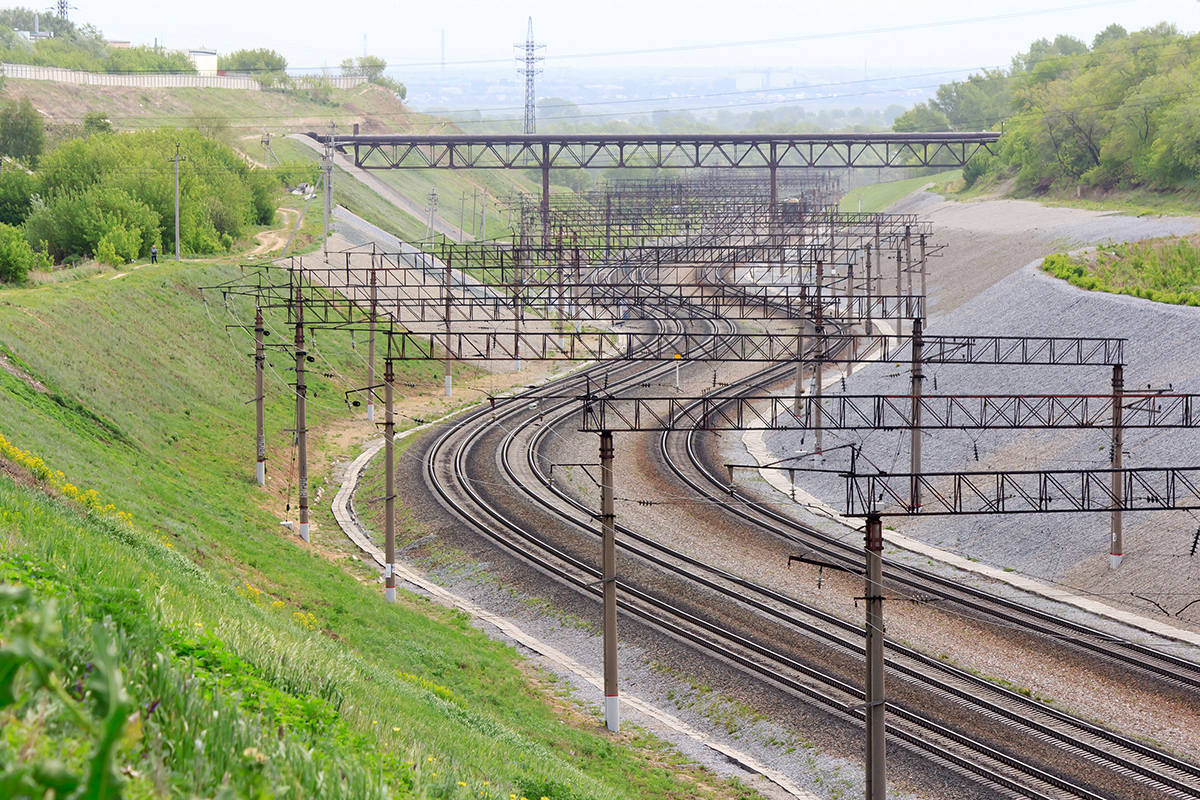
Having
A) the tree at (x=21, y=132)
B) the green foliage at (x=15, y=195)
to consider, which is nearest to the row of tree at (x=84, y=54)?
the tree at (x=21, y=132)

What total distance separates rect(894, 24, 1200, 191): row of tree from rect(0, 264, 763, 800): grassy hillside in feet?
189

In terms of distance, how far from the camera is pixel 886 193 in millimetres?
140375

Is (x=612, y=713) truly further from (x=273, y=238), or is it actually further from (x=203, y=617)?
(x=273, y=238)

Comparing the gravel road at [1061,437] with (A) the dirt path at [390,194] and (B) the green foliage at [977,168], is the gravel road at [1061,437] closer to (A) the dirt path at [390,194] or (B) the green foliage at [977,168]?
(B) the green foliage at [977,168]

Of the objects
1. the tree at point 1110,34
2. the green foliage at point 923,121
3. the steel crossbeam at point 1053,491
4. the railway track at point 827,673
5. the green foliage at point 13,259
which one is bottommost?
the railway track at point 827,673

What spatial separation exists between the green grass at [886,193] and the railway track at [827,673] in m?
101

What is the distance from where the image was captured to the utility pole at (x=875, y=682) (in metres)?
17.1

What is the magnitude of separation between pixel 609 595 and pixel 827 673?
17.7 ft

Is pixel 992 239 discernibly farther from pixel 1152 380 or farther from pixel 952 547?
pixel 952 547

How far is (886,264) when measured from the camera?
91.1 m

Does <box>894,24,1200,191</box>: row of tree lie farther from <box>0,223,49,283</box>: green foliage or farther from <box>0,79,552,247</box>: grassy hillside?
<box>0,223,49,283</box>: green foliage

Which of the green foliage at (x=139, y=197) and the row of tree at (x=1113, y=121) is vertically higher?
the row of tree at (x=1113, y=121)

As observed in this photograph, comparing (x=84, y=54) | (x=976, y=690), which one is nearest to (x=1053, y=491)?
(x=976, y=690)

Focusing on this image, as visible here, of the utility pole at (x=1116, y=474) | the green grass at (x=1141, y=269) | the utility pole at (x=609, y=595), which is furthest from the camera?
the green grass at (x=1141, y=269)
